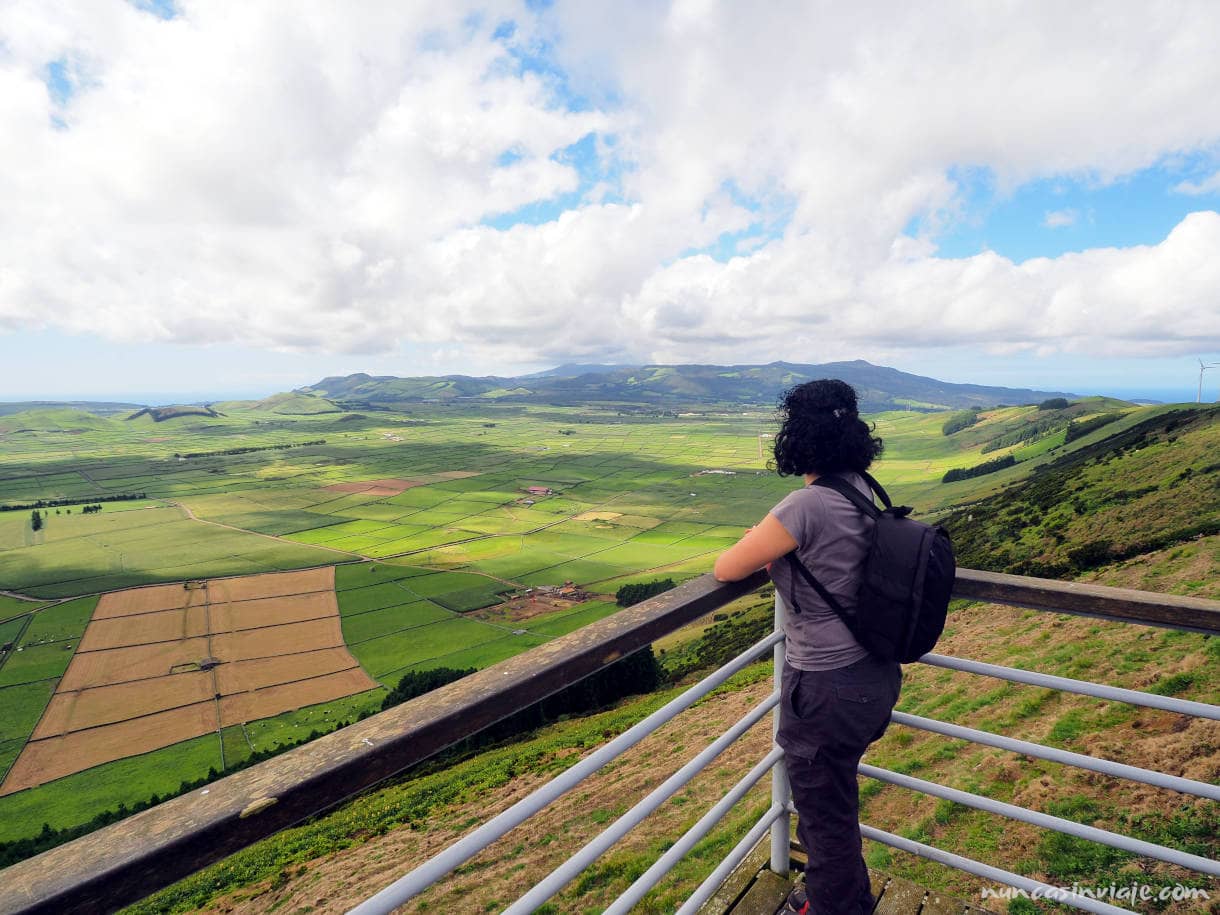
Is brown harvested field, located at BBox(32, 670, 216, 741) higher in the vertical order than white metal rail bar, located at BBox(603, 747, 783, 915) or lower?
lower

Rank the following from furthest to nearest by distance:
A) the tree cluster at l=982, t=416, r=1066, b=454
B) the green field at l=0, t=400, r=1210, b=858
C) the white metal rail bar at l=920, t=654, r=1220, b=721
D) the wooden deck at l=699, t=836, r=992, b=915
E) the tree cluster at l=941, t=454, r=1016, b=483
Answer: the tree cluster at l=982, t=416, r=1066, b=454
the tree cluster at l=941, t=454, r=1016, b=483
the green field at l=0, t=400, r=1210, b=858
the wooden deck at l=699, t=836, r=992, b=915
the white metal rail bar at l=920, t=654, r=1220, b=721

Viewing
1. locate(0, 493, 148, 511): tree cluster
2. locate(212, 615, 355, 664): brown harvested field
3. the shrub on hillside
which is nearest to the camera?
locate(212, 615, 355, 664): brown harvested field

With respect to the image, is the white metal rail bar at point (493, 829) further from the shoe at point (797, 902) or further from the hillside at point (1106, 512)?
the hillside at point (1106, 512)

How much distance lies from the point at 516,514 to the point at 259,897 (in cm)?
7551

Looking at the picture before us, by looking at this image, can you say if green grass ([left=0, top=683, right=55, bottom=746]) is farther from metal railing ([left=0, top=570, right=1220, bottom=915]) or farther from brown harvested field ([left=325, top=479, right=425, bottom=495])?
brown harvested field ([left=325, top=479, right=425, bottom=495])

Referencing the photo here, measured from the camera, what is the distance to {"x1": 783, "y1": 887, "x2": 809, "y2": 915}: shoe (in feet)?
8.79

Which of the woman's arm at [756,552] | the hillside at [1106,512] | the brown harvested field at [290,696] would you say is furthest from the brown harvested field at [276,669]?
the woman's arm at [756,552]

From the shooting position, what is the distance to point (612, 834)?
6.00ft

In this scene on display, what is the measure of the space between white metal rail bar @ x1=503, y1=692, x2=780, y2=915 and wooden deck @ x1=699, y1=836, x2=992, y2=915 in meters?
0.92

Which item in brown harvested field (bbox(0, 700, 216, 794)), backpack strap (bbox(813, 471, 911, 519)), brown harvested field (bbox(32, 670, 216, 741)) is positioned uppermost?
backpack strap (bbox(813, 471, 911, 519))

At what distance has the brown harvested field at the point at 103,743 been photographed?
31516 mm

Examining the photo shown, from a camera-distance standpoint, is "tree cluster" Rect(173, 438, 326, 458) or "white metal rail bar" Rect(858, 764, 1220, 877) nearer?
"white metal rail bar" Rect(858, 764, 1220, 877)

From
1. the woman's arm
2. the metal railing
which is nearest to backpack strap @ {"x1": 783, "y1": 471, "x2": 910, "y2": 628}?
the woman's arm

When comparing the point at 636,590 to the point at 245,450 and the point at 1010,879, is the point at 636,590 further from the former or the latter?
the point at 245,450
